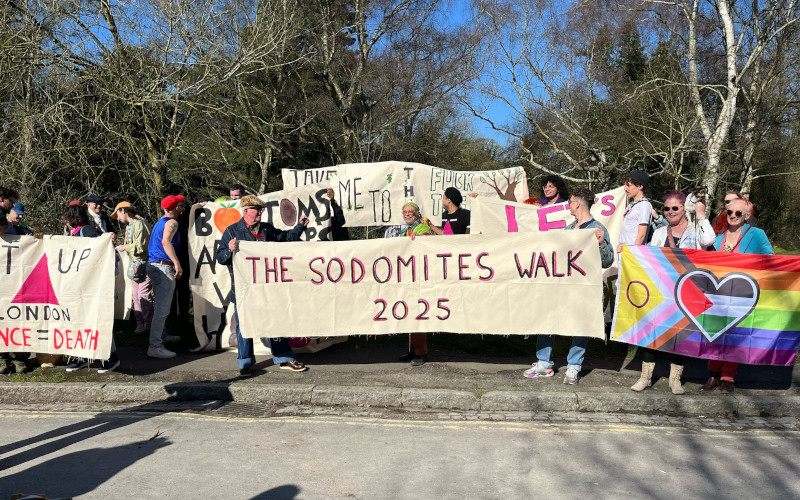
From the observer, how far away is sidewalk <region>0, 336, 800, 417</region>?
19.3ft

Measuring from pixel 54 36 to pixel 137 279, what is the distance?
653cm

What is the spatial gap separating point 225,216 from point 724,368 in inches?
225

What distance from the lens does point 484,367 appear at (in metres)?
7.10

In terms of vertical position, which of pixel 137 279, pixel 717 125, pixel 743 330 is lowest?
pixel 743 330

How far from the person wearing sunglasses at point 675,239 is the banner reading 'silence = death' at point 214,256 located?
4.21 meters

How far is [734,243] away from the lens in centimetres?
621

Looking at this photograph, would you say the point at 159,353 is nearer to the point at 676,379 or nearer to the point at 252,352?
the point at 252,352

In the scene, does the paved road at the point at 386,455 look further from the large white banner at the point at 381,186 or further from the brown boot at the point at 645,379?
the large white banner at the point at 381,186

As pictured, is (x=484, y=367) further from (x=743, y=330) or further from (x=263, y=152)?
(x=263, y=152)

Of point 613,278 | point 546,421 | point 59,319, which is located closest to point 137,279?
point 59,319

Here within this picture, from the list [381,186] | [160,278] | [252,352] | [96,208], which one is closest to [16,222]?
[96,208]

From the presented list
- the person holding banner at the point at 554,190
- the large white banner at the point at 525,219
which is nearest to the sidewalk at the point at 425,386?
the large white banner at the point at 525,219

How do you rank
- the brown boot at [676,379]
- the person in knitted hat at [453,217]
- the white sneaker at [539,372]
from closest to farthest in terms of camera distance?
1. the brown boot at [676,379]
2. the white sneaker at [539,372]
3. the person in knitted hat at [453,217]

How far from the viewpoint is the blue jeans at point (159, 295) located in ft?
25.5
